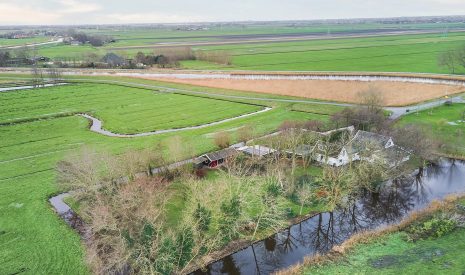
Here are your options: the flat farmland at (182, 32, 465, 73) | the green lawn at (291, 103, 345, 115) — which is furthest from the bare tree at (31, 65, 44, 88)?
the green lawn at (291, 103, 345, 115)

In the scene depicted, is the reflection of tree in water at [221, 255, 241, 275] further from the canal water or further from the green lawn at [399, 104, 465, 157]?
the green lawn at [399, 104, 465, 157]

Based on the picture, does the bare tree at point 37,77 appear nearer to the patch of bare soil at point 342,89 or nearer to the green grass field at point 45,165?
the green grass field at point 45,165

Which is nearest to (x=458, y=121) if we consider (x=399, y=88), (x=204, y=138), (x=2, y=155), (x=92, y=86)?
(x=399, y=88)

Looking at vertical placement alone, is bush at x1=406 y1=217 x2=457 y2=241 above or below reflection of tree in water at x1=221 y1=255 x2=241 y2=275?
above

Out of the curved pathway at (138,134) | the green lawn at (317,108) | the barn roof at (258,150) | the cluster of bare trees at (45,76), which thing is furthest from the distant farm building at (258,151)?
the cluster of bare trees at (45,76)

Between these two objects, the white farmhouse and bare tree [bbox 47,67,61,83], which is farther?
bare tree [bbox 47,67,61,83]

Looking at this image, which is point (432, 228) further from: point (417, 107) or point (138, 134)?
point (417, 107)
